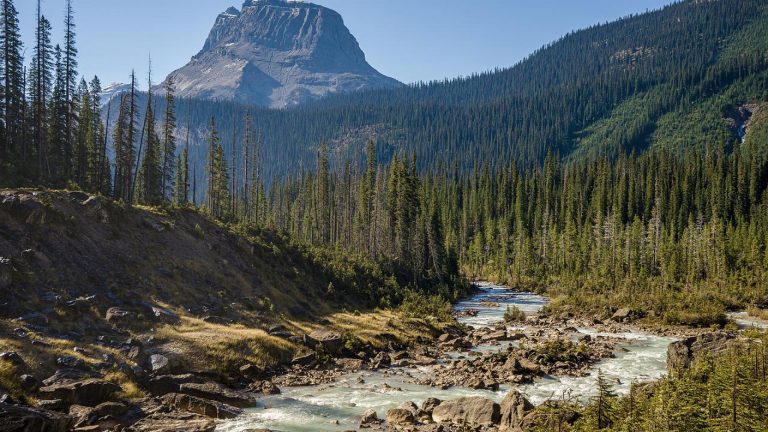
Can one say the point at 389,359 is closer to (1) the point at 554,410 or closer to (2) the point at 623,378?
(2) the point at 623,378

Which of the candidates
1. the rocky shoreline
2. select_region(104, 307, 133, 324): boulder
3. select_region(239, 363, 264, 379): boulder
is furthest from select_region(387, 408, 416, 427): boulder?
select_region(104, 307, 133, 324): boulder

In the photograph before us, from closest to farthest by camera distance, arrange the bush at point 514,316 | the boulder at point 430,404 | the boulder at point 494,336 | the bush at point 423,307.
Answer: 1. the boulder at point 430,404
2. the boulder at point 494,336
3. the bush at point 423,307
4. the bush at point 514,316

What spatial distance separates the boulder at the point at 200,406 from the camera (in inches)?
875

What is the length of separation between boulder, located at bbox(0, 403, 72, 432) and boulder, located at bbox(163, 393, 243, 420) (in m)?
4.64

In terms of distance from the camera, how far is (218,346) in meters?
30.3

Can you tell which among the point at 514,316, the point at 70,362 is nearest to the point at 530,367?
the point at 514,316

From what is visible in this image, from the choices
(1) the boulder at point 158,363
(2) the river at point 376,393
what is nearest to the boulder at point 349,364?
(2) the river at point 376,393

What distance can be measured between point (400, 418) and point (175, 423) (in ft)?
31.5

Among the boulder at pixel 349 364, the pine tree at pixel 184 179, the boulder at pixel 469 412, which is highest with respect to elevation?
the pine tree at pixel 184 179

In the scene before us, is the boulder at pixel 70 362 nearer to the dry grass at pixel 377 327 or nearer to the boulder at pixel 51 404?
the boulder at pixel 51 404

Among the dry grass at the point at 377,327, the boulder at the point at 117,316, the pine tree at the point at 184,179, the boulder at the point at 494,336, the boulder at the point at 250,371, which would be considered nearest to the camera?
the boulder at the point at 250,371

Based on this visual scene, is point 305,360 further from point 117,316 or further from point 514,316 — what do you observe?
point 514,316

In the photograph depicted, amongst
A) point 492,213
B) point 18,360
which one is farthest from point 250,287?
point 492,213

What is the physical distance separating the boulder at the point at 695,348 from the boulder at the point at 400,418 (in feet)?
56.2
